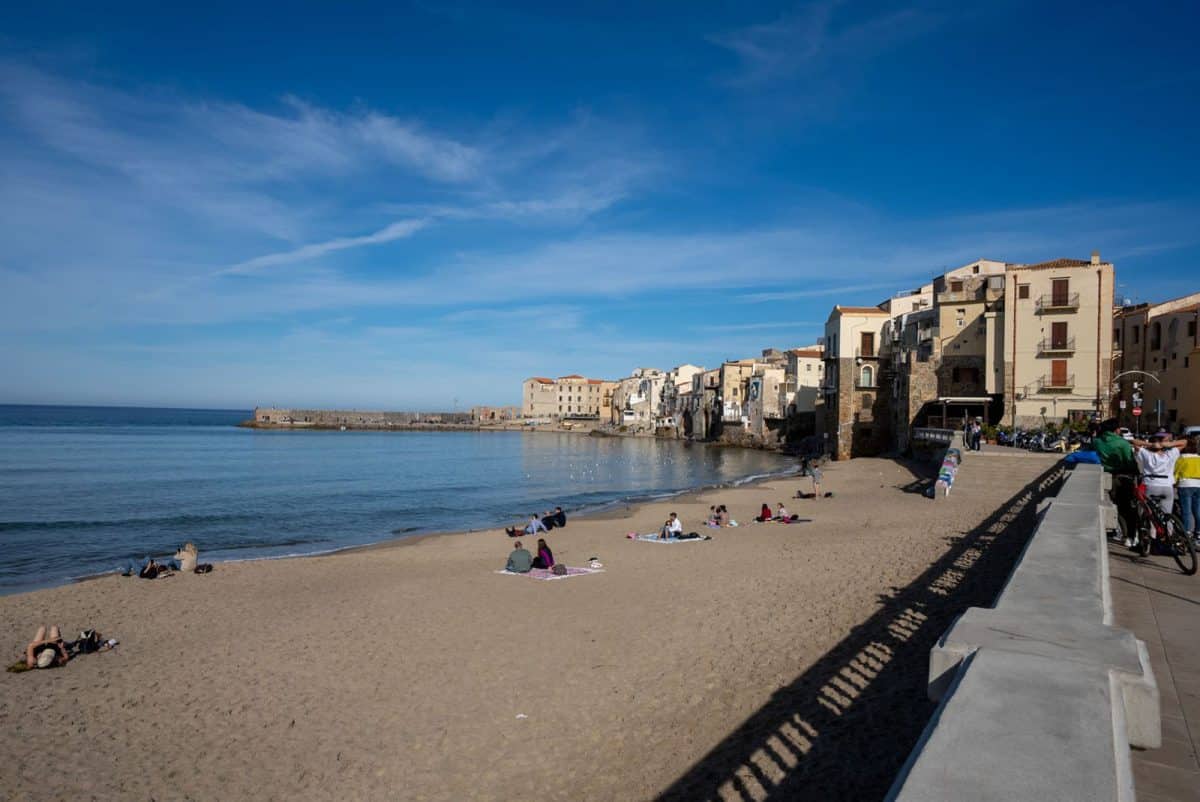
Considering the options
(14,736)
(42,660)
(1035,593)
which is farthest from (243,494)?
(1035,593)

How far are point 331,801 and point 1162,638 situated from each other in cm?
762

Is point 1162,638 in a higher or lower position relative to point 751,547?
higher

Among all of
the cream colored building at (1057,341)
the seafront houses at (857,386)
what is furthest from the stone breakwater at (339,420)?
the cream colored building at (1057,341)

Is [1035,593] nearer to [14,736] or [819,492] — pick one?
[14,736]

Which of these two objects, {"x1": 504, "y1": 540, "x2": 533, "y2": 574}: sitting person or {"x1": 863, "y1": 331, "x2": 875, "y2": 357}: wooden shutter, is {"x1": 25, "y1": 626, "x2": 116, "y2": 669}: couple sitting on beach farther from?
{"x1": 863, "y1": 331, "x2": 875, "y2": 357}: wooden shutter

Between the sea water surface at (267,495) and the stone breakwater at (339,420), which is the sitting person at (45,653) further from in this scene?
the stone breakwater at (339,420)

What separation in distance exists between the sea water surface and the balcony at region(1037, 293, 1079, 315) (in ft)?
66.0

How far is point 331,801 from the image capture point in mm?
7219

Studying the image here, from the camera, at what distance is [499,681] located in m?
9.90

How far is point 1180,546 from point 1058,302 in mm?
37194

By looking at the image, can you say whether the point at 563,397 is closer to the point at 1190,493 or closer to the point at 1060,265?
the point at 1060,265

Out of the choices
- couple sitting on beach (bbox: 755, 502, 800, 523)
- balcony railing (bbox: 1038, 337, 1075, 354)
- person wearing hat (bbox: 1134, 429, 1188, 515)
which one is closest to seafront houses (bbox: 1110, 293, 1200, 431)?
balcony railing (bbox: 1038, 337, 1075, 354)

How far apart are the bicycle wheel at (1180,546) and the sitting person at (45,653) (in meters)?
15.7

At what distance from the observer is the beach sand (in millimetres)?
7430
